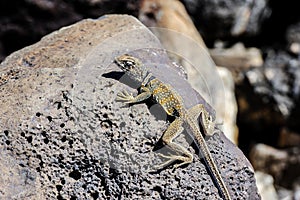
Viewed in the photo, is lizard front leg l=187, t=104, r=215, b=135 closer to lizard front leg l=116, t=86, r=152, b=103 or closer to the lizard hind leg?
the lizard hind leg

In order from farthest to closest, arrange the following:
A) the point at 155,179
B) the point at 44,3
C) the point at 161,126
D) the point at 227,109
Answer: the point at 227,109 < the point at 44,3 < the point at 161,126 < the point at 155,179

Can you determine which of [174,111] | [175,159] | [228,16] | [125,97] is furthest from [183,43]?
[175,159]

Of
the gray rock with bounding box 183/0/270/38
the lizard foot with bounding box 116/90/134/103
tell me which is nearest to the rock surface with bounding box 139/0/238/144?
the gray rock with bounding box 183/0/270/38

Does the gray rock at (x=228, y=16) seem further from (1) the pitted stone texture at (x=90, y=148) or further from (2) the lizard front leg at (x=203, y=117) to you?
(1) the pitted stone texture at (x=90, y=148)

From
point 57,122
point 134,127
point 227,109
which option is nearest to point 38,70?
point 57,122

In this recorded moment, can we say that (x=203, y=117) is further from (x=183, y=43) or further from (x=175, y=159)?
(x=183, y=43)

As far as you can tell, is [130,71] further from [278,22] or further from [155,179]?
[278,22]
